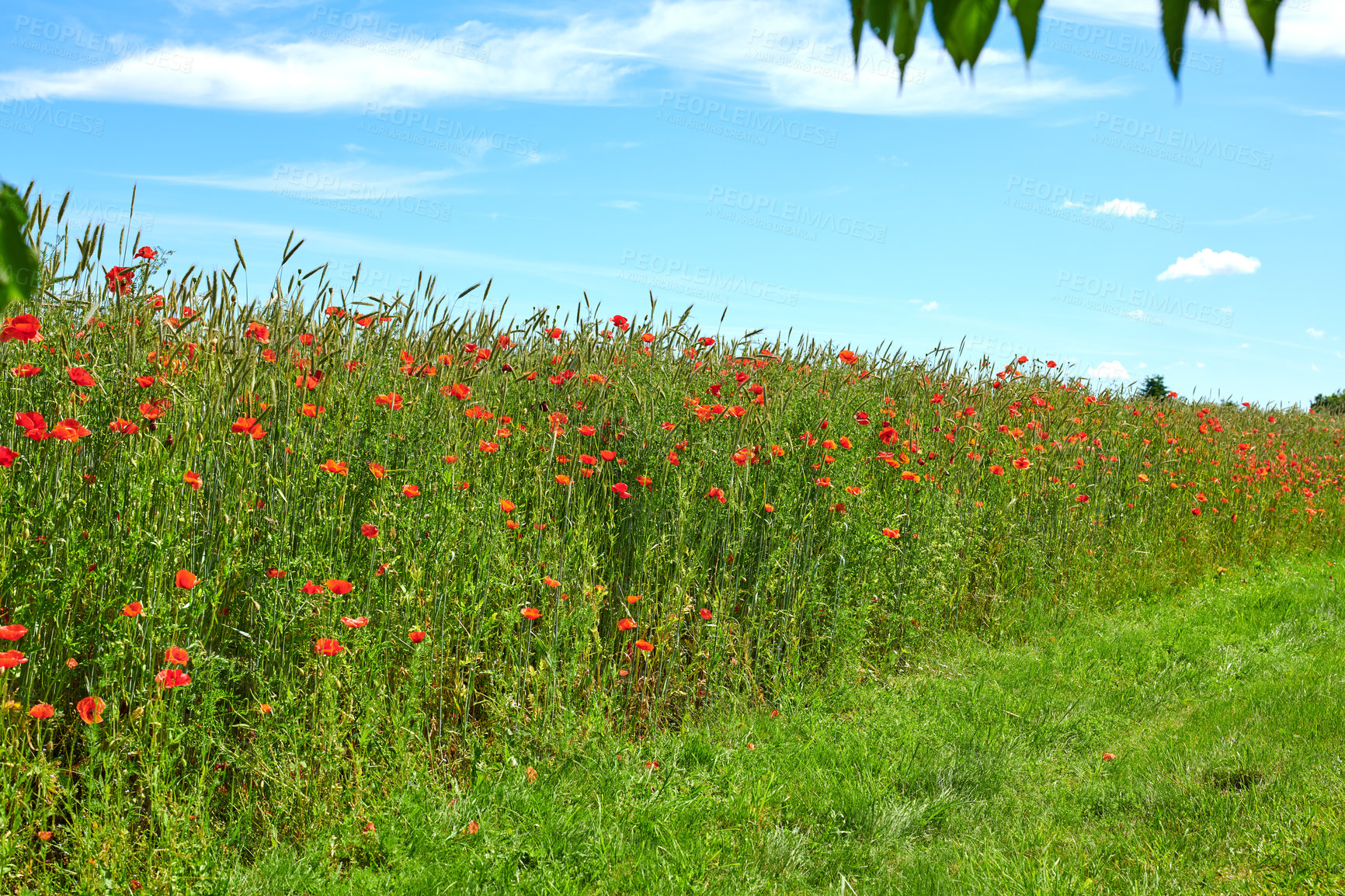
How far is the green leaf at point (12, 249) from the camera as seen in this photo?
776 millimetres

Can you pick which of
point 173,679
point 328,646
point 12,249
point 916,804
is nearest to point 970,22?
point 12,249

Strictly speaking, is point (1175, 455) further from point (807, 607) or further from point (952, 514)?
point (807, 607)

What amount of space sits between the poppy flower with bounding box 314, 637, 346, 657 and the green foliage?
2.39 m

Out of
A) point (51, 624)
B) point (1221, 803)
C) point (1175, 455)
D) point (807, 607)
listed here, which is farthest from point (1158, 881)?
point (1175, 455)

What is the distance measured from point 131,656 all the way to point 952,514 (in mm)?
4036

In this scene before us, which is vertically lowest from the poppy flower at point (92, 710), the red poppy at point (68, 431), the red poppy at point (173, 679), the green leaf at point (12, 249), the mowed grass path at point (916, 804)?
the mowed grass path at point (916, 804)

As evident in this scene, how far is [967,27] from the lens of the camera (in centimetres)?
96

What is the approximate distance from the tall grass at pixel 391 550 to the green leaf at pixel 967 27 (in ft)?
8.15

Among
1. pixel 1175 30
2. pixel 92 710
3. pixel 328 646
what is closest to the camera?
pixel 1175 30

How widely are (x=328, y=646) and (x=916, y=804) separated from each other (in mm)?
2080

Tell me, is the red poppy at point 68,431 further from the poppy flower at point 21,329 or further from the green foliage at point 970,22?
the green foliage at point 970,22

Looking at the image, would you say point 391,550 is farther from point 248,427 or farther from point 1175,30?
point 1175,30

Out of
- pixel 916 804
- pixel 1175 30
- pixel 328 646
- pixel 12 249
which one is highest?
pixel 1175 30

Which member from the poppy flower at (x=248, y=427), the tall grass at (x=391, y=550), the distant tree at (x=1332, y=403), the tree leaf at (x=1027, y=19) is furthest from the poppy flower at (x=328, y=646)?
the distant tree at (x=1332, y=403)
